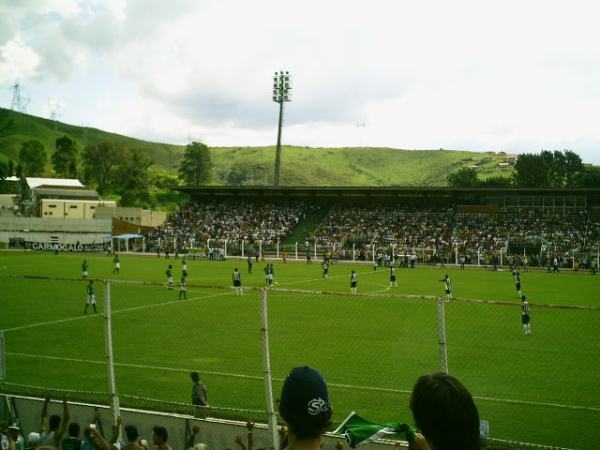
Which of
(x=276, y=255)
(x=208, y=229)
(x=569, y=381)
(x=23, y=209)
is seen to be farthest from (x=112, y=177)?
(x=569, y=381)

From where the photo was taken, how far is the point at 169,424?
915 centimetres

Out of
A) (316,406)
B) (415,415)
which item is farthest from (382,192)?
(415,415)

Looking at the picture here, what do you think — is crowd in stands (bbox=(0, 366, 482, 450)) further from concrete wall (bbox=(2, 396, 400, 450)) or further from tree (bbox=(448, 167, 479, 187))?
tree (bbox=(448, 167, 479, 187))

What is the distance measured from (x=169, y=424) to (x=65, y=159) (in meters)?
149

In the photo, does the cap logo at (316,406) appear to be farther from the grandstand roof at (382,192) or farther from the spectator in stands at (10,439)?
the grandstand roof at (382,192)

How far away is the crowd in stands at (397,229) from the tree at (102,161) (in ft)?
257

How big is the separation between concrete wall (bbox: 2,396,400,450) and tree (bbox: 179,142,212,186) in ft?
467

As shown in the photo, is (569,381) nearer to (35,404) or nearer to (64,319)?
(35,404)

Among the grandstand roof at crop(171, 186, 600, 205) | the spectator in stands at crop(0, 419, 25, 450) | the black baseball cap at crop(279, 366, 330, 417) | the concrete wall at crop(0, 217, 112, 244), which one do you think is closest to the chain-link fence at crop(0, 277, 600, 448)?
the spectator in stands at crop(0, 419, 25, 450)

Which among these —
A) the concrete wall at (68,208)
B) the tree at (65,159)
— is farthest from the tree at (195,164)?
the concrete wall at (68,208)

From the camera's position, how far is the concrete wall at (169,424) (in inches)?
340

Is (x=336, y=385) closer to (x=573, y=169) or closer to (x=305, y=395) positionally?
(x=305, y=395)

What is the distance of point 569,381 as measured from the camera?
48.2ft

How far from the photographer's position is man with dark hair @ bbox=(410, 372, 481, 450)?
2668 mm
